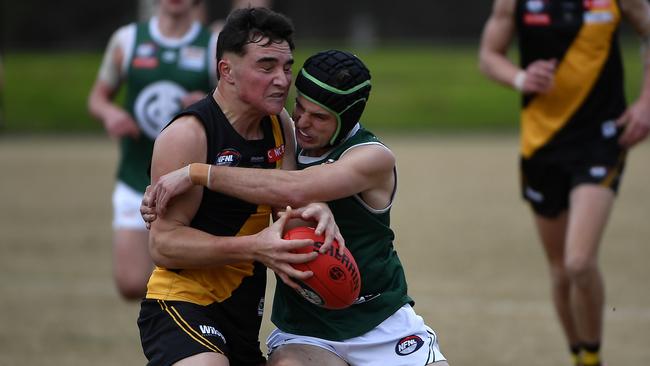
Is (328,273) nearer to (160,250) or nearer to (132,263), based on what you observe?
(160,250)

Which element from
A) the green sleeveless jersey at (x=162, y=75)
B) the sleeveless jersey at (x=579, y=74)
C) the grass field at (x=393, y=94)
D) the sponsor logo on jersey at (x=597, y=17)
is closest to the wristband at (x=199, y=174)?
the green sleeveless jersey at (x=162, y=75)

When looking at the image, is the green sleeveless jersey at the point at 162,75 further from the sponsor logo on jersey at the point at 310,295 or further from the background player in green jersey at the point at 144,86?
the sponsor logo on jersey at the point at 310,295

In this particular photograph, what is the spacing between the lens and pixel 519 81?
7.54 m

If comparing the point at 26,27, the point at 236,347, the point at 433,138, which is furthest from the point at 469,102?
the point at 236,347

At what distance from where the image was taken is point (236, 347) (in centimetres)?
517

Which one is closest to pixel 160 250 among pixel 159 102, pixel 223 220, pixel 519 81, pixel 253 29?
pixel 223 220

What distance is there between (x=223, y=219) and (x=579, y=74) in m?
3.39

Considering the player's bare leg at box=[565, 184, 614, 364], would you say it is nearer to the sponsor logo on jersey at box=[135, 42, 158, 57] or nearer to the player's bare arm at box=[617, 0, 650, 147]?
the player's bare arm at box=[617, 0, 650, 147]

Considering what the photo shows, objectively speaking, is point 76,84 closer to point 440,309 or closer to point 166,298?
point 440,309

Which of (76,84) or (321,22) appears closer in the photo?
(76,84)

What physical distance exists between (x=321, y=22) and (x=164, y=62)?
36025 millimetres

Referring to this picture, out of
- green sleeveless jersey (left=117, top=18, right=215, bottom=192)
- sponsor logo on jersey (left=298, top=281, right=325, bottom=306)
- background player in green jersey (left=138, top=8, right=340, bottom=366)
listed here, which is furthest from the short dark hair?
green sleeveless jersey (left=117, top=18, right=215, bottom=192)

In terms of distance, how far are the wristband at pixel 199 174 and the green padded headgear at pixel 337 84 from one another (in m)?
0.57

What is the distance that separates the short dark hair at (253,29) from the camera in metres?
4.91
